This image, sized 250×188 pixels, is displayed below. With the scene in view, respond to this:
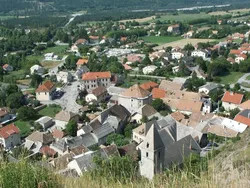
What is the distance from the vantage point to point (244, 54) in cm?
3688

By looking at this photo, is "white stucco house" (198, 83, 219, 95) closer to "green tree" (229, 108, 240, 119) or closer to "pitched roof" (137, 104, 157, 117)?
"green tree" (229, 108, 240, 119)

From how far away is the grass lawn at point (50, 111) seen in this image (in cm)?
2336

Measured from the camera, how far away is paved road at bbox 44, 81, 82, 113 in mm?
24328

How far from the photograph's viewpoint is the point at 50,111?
24016 millimetres

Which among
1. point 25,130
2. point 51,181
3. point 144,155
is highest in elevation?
point 51,181

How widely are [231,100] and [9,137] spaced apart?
47.3ft

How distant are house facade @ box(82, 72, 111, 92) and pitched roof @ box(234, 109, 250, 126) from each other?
13464 mm

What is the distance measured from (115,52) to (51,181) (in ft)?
136

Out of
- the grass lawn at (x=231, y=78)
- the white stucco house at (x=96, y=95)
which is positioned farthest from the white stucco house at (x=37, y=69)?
the grass lawn at (x=231, y=78)

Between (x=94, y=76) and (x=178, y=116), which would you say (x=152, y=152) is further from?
(x=94, y=76)

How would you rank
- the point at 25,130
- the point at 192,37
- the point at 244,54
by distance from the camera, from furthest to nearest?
the point at 192,37
the point at 244,54
the point at 25,130

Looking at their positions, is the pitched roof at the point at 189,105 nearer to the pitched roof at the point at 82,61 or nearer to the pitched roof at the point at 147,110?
the pitched roof at the point at 147,110

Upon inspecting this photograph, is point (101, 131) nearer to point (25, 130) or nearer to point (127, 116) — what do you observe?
point (127, 116)

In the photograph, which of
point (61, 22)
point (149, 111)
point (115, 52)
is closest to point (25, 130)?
point (149, 111)
